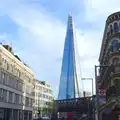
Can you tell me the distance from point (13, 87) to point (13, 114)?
7536 millimetres

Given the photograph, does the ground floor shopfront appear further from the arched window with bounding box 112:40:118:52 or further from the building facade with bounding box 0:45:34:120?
the arched window with bounding box 112:40:118:52

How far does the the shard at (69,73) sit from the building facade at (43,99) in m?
10.6

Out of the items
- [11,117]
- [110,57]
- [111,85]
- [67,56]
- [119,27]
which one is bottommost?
[11,117]

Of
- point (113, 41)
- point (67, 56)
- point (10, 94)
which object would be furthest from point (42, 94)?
point (113, 41)

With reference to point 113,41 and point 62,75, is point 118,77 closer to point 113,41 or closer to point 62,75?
point 113,41

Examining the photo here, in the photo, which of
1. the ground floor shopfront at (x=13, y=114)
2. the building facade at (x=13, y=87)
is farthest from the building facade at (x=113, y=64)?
the ground floor shopfront at (x=13, y=114)

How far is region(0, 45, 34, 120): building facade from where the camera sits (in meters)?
70.8

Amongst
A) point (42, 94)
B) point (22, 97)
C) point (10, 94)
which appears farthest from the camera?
point (42, 94)

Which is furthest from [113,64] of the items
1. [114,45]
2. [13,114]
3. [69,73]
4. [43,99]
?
[43,99]

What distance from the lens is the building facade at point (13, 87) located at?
232 feet

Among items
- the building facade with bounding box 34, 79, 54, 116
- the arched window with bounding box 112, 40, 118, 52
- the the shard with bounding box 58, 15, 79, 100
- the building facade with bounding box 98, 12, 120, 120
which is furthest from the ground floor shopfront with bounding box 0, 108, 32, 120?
the the shard with bounding box 58, 15, 79, 100

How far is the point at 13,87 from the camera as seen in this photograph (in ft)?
259

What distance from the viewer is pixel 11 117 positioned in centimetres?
7788

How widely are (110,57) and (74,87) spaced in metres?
136
